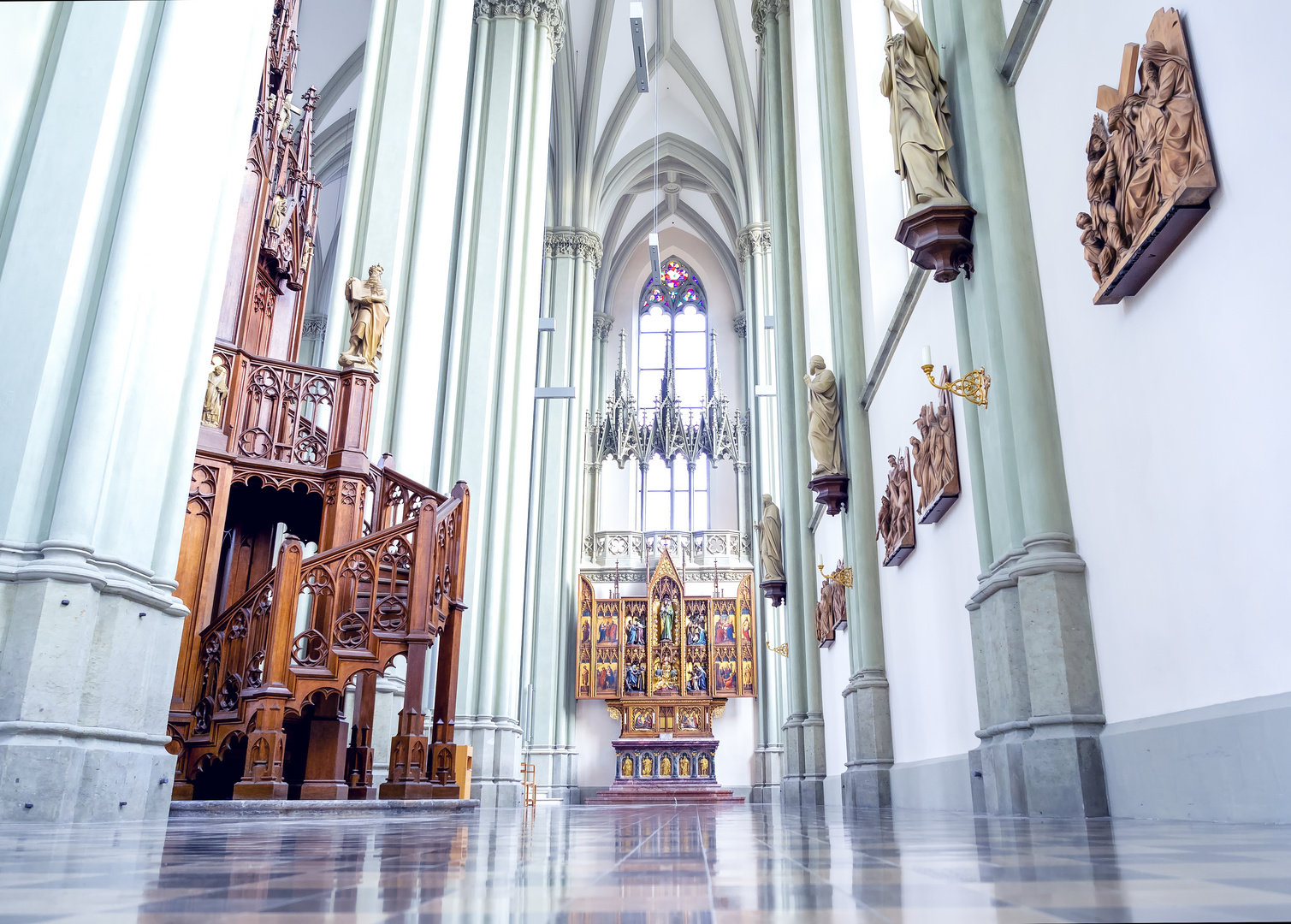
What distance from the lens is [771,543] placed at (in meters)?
14.1

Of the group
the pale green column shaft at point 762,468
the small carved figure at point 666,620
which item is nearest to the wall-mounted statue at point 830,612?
the pale green column shaft at point 762,468

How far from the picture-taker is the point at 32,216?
153 inches

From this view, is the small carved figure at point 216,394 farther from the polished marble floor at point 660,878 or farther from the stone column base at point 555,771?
the stone column base at point 555,771

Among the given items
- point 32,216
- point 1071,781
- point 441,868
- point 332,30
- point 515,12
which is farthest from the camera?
point 332,30

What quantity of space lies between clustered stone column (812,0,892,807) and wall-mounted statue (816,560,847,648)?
1.31ft

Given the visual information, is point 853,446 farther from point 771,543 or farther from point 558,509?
point 558,509

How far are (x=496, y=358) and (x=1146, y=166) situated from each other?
30.5ft

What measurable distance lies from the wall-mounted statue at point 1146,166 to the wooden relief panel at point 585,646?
16.5 meters

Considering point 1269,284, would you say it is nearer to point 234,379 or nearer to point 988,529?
point 988,529

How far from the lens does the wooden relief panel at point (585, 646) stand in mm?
19125

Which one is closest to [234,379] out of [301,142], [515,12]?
[301,142]

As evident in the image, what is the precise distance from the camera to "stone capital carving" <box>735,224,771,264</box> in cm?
2153

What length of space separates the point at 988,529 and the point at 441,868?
3606 mm

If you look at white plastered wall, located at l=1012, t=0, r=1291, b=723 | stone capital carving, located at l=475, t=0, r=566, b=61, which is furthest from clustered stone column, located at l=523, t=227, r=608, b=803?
white plastered wall, located at l=1012, t=0, r=1291, b=723
